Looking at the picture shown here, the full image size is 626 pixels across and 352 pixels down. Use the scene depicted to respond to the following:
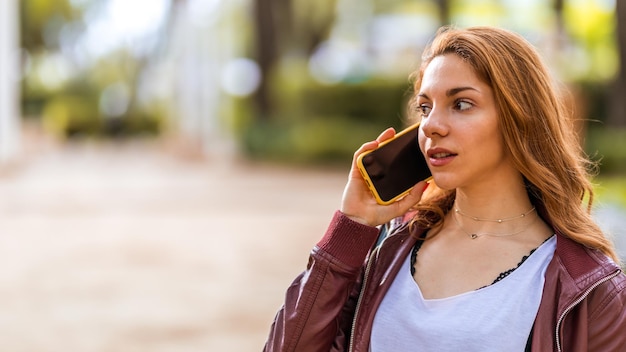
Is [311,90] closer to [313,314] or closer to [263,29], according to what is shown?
[263,29]

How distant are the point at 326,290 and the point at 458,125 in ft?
1.49

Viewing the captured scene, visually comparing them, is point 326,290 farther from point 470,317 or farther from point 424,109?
point 424,109

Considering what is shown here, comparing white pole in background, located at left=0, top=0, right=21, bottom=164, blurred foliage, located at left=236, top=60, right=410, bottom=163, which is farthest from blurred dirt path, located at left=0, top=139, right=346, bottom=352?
blurred foliage, located at left=236, top=60, right=410, bottom=163

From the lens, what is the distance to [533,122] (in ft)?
6.73

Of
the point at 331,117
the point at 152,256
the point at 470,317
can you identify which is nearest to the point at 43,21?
the point at 331,117

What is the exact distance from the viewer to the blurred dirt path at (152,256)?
6.14 meters

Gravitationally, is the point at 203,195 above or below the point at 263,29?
below

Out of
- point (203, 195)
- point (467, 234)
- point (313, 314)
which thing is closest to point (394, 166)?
point (467, 234)

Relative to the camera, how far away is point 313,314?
216cm

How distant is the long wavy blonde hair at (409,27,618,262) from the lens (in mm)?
2018

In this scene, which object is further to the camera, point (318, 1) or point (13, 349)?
point (318, 1)

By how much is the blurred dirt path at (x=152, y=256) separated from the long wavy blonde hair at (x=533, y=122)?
3.81 m

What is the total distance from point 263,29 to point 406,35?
1716cm

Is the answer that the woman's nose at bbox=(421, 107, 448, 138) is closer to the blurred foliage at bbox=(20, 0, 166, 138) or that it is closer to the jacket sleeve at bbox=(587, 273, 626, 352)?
the jacket sleeve at bbox=(587, 273, 626, 352)
